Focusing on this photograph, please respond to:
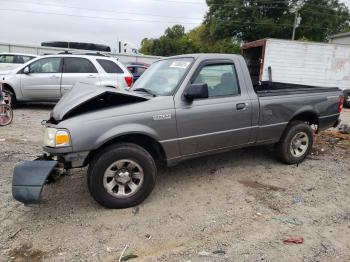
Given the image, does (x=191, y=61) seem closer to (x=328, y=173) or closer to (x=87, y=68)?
(x=328, y=173)

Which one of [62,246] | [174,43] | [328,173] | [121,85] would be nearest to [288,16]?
[174,43]

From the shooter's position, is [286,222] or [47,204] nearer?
[286,222]

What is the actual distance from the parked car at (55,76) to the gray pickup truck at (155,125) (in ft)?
18.1

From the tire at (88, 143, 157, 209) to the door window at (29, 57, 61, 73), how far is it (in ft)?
24.8

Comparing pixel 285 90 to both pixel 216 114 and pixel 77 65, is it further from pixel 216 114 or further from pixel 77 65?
pixel 77 65

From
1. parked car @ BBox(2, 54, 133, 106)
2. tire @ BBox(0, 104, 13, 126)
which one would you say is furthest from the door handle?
parked car @ BBox(2, 54, 133, 106)

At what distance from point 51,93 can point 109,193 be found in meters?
7.50

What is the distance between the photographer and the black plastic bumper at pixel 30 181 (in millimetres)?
3352

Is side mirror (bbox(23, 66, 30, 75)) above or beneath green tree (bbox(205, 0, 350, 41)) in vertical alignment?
beneath

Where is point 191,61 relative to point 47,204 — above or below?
above

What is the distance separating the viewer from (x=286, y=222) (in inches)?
151

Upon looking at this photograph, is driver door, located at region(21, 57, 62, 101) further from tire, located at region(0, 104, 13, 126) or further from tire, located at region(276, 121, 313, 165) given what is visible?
tire, located at region(276, 121, 313, 165)

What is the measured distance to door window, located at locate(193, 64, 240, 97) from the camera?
4.65 m

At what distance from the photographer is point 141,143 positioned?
4.33 metres
